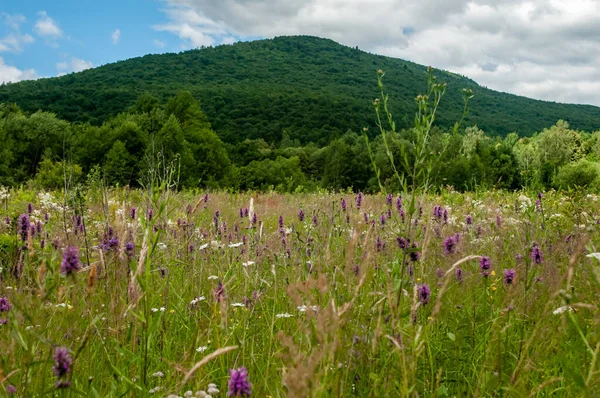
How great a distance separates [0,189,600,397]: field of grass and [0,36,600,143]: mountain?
63.0 metres

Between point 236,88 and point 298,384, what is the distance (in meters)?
122

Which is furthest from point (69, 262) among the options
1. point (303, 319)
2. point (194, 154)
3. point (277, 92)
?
point (277, 92)

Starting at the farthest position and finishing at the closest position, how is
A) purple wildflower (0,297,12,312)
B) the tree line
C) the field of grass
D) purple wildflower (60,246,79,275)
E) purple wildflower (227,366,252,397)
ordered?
the tree line < purple wildflower (0,297,12,312) < the field of grass < purple wildflower (60,246,79,275) < purple wildflower (227,366,252,397)

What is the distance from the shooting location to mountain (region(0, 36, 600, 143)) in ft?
276

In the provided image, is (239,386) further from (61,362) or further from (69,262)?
(69,262)

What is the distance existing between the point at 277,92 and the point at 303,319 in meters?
121

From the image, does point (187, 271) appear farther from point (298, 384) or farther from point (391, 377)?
point (298, 384)

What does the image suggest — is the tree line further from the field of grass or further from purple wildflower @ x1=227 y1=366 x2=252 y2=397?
purple wildflower @ x1=227 y1=366 x2=252 y2=397

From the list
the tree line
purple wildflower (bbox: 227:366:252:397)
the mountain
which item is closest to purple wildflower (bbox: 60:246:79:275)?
purple wildflower (bbox: 227:366:252:397)

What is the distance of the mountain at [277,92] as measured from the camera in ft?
276

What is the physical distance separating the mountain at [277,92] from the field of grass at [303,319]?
207 feet

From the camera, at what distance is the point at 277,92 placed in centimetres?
11975

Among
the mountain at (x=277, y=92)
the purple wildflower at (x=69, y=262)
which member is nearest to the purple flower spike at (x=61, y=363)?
the purple wildflower at (x=69, y=262)

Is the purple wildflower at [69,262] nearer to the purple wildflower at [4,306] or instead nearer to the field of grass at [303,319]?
the field of grass at [303,319]
